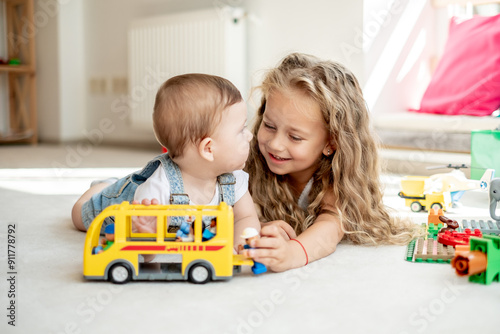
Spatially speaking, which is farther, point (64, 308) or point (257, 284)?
point (257, 284)

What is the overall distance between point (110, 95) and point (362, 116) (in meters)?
2.94

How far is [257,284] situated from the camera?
103 cm

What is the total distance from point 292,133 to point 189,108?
12.1 inches

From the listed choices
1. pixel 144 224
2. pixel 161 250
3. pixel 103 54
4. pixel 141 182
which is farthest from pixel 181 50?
pixel 161 250

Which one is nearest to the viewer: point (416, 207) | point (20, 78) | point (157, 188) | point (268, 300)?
point (268, 300)

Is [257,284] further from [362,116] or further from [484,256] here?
[362,116]

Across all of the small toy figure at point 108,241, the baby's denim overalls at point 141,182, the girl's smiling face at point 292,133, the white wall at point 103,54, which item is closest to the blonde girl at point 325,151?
the girl's smiling face at point 292,133

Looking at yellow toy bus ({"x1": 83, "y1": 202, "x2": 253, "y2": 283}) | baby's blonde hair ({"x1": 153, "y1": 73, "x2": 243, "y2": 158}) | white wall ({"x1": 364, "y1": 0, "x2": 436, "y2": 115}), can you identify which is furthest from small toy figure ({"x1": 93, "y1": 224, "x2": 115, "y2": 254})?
white wall ({"x1": 364, "y1": 0, "x2": 436, "y2": 115})

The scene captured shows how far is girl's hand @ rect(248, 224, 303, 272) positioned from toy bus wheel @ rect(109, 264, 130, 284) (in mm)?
225

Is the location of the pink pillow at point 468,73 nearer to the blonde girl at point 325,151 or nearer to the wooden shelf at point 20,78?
the blonde girl at point 325,151

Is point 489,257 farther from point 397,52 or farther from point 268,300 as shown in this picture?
point 397,52

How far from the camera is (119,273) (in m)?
1.01

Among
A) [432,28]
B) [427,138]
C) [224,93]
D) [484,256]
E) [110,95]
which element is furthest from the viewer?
[110,95]

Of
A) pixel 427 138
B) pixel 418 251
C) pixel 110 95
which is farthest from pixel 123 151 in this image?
pixel 418 251
